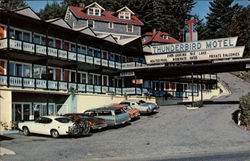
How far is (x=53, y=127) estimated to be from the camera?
23.2 m

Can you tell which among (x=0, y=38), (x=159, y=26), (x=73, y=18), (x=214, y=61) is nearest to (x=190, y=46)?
(x=214, y=61)

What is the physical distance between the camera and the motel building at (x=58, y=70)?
28719 mm

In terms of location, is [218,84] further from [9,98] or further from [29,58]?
[9,98]

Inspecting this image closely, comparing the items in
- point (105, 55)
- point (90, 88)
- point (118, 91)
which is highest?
point (105, 55)

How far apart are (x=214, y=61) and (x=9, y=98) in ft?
77.2

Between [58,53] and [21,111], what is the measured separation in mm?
7054

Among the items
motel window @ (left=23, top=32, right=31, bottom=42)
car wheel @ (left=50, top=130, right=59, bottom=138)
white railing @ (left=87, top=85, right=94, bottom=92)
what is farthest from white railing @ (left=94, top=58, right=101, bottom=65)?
car wheel @ (left=50, top=130, right=59, bottom=138)

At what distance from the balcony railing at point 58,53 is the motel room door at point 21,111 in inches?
184

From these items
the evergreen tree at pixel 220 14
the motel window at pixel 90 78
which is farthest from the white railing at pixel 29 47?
the evergreen tree at pixel 220 14

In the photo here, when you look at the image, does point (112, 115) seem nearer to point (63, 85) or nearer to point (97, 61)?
point (63, 85)

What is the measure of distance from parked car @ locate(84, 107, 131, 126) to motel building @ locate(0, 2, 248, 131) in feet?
Result: 16.7

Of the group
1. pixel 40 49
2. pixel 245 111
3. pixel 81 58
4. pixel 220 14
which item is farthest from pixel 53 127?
pixel 220 14

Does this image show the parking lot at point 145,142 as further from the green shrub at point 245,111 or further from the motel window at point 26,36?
the motel window at point 26,36

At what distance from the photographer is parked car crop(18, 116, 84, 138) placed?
2267 centimetres
